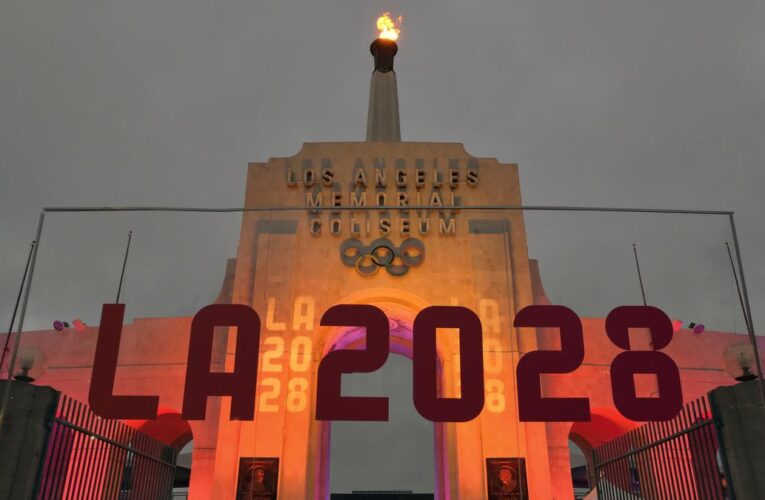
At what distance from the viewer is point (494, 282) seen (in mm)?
23891

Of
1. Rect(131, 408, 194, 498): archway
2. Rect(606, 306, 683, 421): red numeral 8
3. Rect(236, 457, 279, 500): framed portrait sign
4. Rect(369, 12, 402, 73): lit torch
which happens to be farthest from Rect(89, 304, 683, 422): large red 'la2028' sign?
Rect(369, 12, 402, 73): lit torch

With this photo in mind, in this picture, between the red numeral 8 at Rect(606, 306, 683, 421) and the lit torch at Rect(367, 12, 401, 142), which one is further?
the lit torch at Rect(367, 12, 401, 142)

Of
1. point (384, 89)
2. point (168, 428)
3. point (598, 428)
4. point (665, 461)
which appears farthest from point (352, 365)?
point (384, 89)

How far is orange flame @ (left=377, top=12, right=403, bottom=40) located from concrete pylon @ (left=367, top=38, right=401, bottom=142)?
0.29 metres

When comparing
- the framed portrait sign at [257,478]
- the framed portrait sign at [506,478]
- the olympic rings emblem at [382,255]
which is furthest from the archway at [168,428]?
the framed portrait sign at [506,478]

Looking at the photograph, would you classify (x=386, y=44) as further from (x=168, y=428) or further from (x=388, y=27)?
(x=168, y=428)

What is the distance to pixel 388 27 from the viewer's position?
35281 mm

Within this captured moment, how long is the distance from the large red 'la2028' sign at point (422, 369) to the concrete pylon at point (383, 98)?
55.6 ft

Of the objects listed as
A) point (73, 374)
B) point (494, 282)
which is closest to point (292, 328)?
point (494, 282)

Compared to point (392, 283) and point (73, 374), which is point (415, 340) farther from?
point (73, 374)

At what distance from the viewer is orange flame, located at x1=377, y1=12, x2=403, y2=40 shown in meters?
34.9

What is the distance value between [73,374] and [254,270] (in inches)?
319

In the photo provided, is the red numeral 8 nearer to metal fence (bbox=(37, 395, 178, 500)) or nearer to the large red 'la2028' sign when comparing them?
the large red 'la2028' sign

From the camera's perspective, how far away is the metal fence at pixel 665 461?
12617 millimetres
